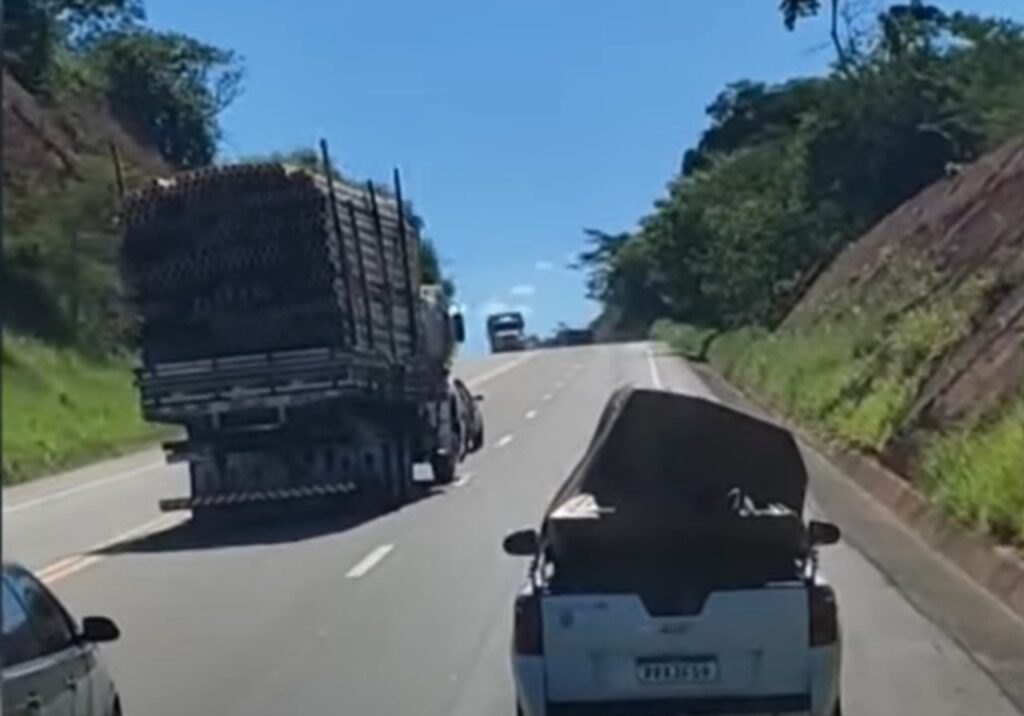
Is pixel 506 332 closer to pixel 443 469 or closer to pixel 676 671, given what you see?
pixel 443 469

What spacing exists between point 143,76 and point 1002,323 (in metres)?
13.9

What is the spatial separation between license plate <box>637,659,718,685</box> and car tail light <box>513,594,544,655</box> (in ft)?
1.41

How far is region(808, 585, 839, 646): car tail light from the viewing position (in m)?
9.68

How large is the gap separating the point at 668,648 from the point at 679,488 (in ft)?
3.61

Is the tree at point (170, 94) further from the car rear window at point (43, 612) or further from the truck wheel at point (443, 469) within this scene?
the car rear window at point (43, 612)

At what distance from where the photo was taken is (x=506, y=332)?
104 metres

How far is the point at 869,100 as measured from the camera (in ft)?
204

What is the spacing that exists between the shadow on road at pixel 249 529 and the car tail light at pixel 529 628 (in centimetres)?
1329

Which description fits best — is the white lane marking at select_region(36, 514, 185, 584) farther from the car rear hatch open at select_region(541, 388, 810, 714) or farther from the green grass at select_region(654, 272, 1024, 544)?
the car rear hatch open at select_region(541, 388, 810, 714)

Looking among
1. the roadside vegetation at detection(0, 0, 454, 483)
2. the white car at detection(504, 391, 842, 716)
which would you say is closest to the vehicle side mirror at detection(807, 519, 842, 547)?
the white car at detection(504, 391, 842, 716)

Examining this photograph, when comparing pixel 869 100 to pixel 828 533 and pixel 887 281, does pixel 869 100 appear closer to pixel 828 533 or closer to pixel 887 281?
pixel 887 281

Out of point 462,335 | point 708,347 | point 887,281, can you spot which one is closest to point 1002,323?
point 462,335

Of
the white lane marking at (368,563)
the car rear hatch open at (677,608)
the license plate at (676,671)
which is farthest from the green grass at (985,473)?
the license plate at (676,671)

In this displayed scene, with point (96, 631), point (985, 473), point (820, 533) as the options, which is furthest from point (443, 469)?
point (96, 631)
